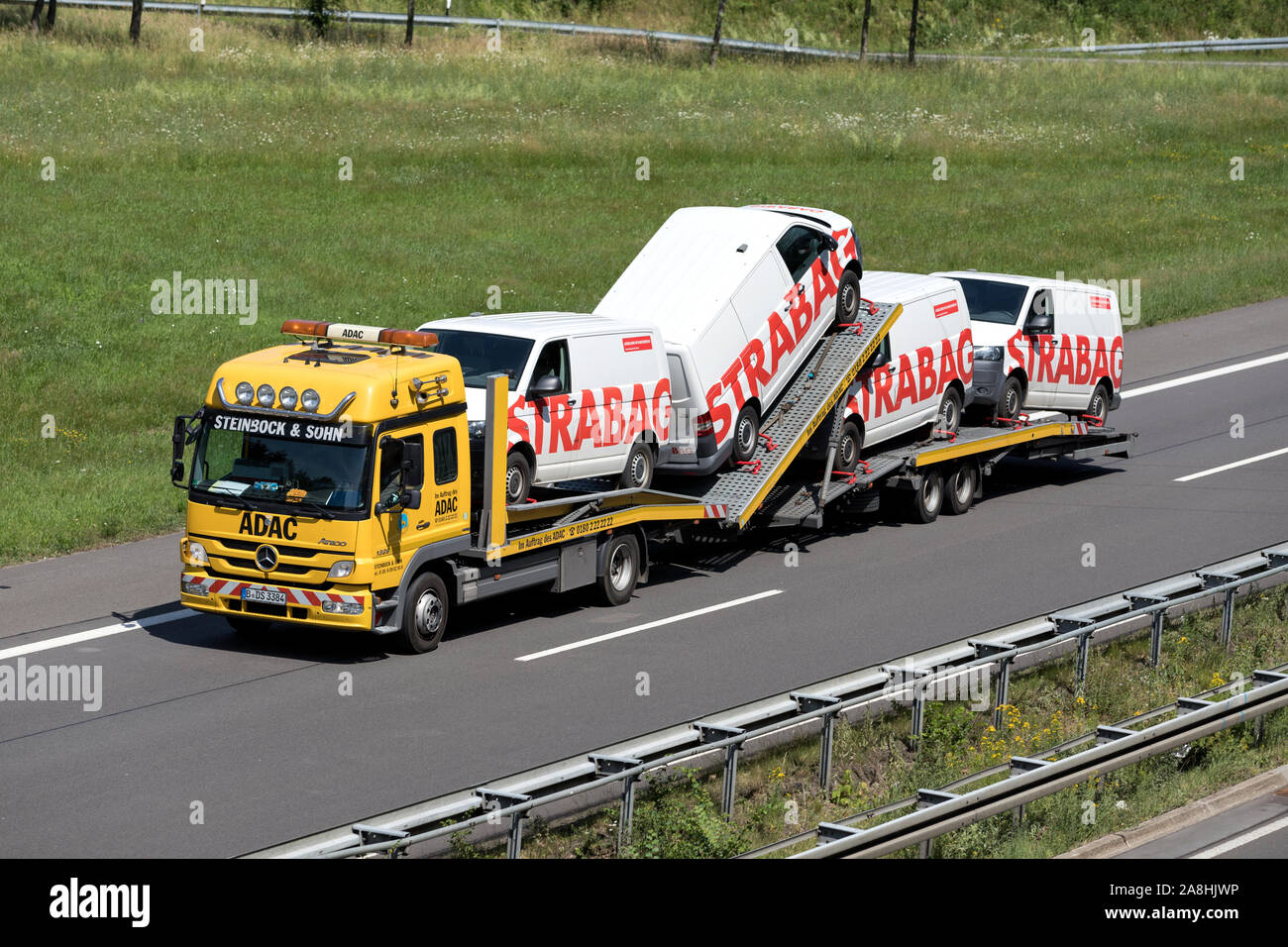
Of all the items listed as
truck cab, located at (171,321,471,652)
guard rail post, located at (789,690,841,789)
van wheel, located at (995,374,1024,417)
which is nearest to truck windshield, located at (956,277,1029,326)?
van wheel, located at (995,374,1024,417)

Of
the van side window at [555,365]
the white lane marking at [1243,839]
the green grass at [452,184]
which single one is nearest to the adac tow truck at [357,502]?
the van side window at [555,365]

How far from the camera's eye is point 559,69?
56.5m

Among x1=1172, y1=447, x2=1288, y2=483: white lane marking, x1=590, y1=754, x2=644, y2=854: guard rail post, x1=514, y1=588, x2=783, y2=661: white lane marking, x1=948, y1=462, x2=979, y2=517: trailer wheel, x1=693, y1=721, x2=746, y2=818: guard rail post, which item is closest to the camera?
x1=590, y1=754, x2=644, y2=854: guard rail post

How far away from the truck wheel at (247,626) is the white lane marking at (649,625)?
270 cm

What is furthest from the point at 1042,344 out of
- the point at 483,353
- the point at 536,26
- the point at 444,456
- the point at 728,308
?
the point at 536,26

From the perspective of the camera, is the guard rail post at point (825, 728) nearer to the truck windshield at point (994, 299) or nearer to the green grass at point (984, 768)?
the green grass at point (984, 768)

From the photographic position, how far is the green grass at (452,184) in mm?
27875

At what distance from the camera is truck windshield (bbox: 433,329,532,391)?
16.3m

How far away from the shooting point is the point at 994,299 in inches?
920

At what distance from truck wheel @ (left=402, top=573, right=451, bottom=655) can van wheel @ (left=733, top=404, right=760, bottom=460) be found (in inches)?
178

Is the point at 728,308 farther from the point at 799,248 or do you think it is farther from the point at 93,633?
the point at 93,633

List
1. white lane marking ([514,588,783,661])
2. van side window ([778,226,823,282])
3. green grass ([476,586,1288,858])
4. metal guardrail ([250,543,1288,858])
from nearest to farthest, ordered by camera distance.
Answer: metal guardrail ([250,543,1288,858]) → green grass ([476,586,1288,858]) → white lane marking ([514,588,783,661]) → van side window ([778,226,823,282])

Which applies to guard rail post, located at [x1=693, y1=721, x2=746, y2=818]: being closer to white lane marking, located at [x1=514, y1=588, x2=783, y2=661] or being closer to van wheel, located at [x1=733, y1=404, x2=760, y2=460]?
white lane marking, located at [x1=514, y1=588, x2=783, y2=661]

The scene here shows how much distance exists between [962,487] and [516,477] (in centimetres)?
779
